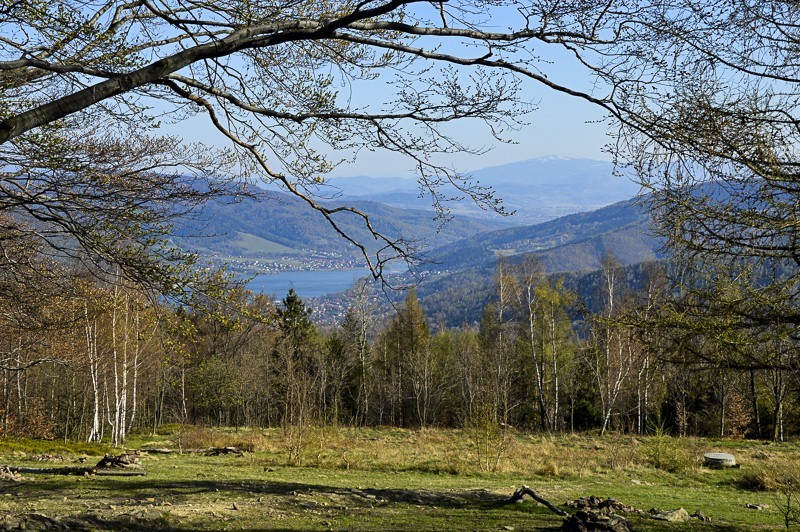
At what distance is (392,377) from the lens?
38438 mm

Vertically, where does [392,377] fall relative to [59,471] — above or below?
below

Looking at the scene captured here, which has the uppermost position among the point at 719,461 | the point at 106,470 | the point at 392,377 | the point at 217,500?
the point at 217,500

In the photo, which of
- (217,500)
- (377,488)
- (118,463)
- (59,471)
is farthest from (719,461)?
(59,471)

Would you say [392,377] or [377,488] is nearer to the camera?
[377,488]

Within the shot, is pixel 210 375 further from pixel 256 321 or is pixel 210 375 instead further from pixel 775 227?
pixel 775 227

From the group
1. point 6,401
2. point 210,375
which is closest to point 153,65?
point 6,401

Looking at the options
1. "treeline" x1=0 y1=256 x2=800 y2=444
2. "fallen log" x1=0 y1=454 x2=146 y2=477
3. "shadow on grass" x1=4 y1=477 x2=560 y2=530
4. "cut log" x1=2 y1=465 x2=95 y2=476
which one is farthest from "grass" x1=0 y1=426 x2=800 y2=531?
"treeline" x1=0 y1=256 x2=800 y2=444

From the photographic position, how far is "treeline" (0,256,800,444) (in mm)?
20452

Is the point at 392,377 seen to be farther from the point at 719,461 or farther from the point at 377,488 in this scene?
the point at 377,488

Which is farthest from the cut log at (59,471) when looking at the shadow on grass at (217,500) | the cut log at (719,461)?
the cut log at (719,461)

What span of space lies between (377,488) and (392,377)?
29457mm

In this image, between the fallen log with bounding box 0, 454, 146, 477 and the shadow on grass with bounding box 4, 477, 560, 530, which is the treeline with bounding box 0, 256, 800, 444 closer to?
the fallen log with bounding box 0, 454, 146, 477

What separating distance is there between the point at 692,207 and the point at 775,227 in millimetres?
806

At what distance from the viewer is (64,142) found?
5895 millimetres
